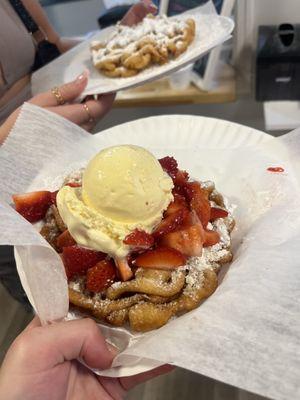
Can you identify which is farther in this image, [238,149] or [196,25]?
[196,25]

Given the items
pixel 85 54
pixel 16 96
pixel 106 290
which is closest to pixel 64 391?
pixel 106 290

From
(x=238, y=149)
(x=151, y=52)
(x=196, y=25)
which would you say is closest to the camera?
(x=238, y=149)

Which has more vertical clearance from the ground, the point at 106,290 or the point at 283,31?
the point at 106,290

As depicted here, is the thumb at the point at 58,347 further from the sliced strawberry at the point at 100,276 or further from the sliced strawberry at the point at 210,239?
the sliced strawberry at the point at 210,239

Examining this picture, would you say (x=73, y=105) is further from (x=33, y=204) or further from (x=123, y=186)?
(x=123, y=186)

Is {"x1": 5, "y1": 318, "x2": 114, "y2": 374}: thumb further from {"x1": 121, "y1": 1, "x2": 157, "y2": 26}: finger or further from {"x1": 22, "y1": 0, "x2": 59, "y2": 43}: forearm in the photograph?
{"x1": 121, "y1": 1, "x2": 157, "y2": 26}: finger

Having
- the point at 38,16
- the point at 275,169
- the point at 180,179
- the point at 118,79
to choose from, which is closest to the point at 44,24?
the point at 38,16

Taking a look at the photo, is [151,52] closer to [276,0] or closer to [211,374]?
[276,0]
